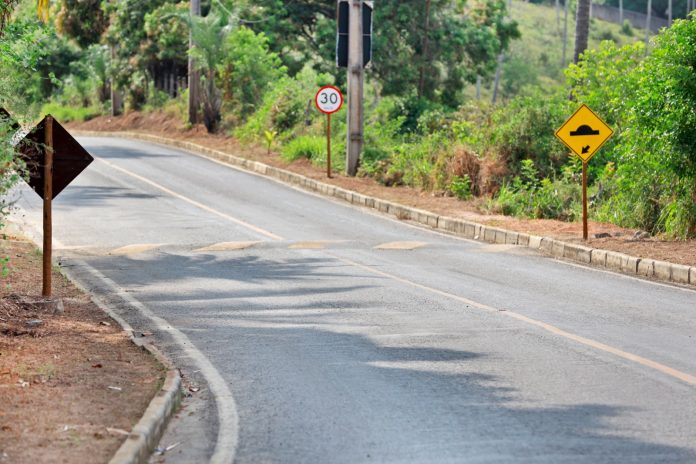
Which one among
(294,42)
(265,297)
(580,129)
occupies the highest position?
(294,42)

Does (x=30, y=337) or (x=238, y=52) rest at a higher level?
(x=238, y=52)

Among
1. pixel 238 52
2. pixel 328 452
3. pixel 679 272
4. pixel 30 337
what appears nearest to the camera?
pixel 328 452

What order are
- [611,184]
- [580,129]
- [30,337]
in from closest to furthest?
1. [30,337]
2. [580,129]
3. [611,184]

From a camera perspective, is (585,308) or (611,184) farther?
(611,184)

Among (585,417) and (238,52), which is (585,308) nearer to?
(585,417)

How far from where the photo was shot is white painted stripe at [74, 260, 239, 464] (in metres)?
7.21

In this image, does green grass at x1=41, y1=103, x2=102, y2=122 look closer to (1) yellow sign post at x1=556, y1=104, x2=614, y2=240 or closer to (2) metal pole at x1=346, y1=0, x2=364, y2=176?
(2) metal pole at x1=346, y1=0, x2=364, y2=176

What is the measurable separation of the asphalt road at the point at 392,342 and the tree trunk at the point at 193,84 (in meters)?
20.3

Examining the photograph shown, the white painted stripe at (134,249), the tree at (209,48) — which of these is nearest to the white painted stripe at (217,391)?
the white painted stripe at (134,249)

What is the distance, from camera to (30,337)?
10469mm

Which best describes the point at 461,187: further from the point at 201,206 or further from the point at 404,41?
the point at 404,41

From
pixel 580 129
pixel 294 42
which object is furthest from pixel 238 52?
pixel 580 129

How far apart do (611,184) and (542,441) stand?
51.1 ft

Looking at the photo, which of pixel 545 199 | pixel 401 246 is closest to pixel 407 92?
pixel 545 199
